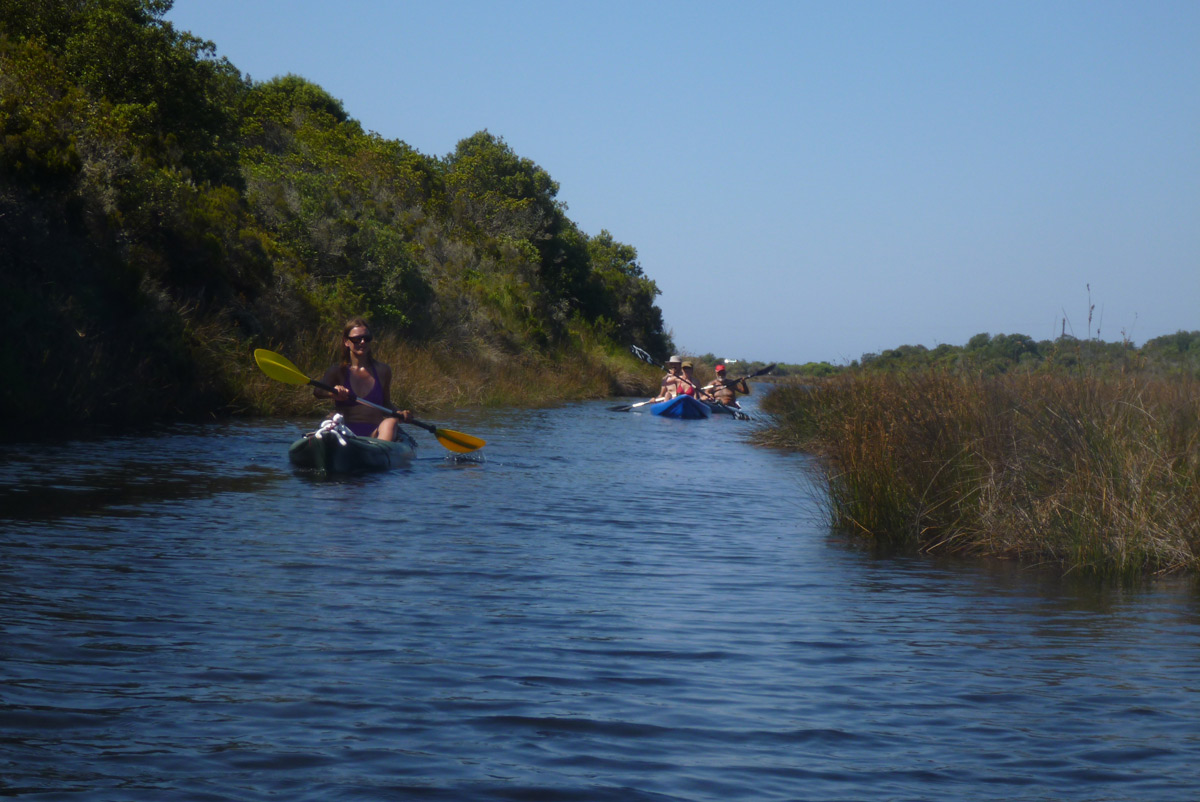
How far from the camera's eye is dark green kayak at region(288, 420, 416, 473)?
38.3 ft

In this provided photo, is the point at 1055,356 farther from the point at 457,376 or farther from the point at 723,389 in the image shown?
the point at 723,389

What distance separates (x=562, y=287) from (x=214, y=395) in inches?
1313

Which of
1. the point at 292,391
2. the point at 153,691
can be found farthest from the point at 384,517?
the point at 292,391

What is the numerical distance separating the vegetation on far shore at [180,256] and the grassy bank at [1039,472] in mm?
9714

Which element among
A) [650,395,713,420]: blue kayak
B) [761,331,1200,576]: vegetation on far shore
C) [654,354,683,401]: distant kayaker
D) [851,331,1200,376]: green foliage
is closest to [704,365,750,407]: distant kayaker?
[654,354,683,401]: distant kayaker

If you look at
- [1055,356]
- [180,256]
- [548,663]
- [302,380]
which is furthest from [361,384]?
[548,663]

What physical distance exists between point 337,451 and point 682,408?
51.5 feet

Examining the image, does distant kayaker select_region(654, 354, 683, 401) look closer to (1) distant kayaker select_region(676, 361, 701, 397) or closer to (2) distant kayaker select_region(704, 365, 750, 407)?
(1) distant kayaker select_region(676, 361, 701, 397)

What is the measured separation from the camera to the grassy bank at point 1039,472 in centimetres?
720

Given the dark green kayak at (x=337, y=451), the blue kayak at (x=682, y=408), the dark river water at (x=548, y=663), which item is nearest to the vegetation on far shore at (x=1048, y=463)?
the dark river water at (x=548, y=663)

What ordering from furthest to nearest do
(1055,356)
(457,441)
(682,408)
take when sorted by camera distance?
(682,408) → (457,441) → (1055,356)

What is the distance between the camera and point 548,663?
4871mm

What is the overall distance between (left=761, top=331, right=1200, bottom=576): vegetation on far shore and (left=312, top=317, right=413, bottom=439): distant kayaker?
19.4 feet

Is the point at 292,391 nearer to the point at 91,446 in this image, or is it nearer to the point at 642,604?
the point at 91,446
